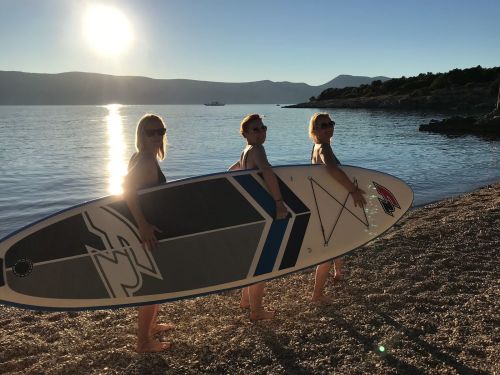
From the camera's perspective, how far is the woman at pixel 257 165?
409cm

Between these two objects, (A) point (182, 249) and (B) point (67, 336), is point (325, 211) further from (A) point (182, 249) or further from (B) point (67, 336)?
(B) point (67, 336)

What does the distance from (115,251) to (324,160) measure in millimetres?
2437

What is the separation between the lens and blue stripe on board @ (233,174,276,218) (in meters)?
4.50

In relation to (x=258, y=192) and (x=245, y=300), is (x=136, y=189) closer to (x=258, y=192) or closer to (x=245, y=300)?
(x=258, y=192)

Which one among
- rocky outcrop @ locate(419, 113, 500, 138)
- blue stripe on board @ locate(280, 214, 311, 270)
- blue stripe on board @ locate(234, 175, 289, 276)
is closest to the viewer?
blue stripe on board @ locate(234, 175, 289, 276)

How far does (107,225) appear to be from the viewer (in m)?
4.18

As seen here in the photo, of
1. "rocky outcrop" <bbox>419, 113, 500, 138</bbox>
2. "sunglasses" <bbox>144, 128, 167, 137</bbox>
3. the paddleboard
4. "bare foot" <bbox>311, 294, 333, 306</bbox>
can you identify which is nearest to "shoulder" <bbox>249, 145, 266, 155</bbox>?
the paddleboard

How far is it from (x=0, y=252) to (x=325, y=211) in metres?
3.51

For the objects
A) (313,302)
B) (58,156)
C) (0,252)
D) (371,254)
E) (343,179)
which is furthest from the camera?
(58,156)

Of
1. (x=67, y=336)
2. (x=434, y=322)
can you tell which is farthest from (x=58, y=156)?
(x=434, y=322)

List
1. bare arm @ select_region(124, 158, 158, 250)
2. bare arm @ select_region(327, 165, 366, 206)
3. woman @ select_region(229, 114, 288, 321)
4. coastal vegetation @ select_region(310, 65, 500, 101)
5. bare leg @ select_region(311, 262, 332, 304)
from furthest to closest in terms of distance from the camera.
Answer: coastal vegetation @ select_region(310, 65, 500, 101), bare leg @ select_region(311, 262, 332, 304), bare arm @ select_region(327, 165, 366, 206), woman @ select_region(229, 114, 288, 321), bare arm @ select_region(124, 158, 158, 250)

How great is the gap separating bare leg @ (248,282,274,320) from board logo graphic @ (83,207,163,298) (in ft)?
4.00

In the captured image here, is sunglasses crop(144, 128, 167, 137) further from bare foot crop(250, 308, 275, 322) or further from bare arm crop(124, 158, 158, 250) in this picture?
bare foot crop(250, 308, 275, 322)

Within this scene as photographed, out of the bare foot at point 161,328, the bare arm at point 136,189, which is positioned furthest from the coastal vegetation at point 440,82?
the bare arm at point 136,189
